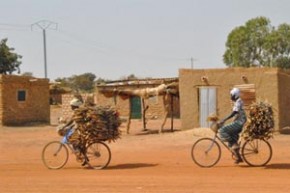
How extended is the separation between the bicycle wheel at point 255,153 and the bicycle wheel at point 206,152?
63cm

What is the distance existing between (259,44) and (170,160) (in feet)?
167

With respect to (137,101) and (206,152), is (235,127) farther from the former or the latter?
(137,101)

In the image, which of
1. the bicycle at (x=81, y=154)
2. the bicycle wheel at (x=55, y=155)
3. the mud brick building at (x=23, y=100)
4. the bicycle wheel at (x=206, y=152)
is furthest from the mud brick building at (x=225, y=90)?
the mud brick building at (x=23, y=100)

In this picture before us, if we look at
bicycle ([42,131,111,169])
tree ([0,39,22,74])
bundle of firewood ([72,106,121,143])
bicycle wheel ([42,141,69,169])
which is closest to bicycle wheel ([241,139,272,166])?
bundle of firewood ([72,106,121,143])

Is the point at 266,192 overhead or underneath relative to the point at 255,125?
underneath

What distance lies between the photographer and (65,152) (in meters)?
13.9

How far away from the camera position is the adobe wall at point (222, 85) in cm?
2316

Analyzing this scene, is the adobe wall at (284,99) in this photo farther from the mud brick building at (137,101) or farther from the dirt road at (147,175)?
the mud brick building at (137,101)

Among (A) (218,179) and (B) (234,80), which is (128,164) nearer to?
(A) (218,179)

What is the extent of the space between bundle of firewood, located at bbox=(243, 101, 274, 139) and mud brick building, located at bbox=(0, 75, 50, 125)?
22412mm

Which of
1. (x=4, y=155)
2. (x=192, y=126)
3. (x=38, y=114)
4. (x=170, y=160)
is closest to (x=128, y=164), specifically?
(x=170, y=160)

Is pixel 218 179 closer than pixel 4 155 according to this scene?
Yes

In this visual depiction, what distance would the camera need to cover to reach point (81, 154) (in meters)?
13.9

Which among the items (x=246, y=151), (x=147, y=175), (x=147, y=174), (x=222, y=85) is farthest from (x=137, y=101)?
(x=147, y=175)
